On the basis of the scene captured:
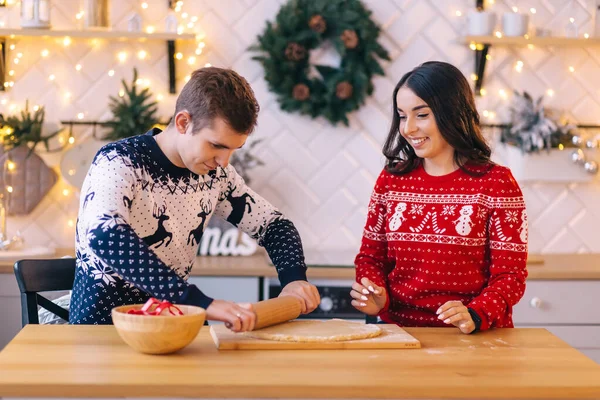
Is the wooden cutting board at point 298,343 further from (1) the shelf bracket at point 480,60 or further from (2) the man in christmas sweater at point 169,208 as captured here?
(1) the shelf bracket at point 480,60

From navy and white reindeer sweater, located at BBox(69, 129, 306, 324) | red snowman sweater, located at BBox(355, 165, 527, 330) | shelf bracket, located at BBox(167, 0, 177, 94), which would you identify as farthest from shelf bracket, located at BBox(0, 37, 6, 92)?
red snowman sweater, located at BBox(355, 165, 527, 330)

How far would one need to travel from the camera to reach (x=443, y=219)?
1897 millimetres

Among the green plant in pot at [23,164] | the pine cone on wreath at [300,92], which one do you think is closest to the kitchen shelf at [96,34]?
the green plant in pot at [23,164]

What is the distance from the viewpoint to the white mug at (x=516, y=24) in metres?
3.18

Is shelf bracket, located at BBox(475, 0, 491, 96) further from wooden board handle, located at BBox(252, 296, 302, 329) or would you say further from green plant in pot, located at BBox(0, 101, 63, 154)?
wooden board handle, located at BBox(252, 296, 302, 329)

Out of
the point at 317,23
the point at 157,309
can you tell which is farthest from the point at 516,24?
the point at 157,309

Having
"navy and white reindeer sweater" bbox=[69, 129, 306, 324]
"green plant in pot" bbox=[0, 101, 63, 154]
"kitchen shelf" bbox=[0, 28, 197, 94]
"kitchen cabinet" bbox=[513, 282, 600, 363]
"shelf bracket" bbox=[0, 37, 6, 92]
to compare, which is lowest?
"kitchen cabinet" bbox=[513, 282, 600, 363]

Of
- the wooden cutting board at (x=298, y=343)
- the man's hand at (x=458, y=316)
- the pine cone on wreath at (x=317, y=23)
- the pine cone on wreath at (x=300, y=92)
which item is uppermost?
the pine cone on wreath at (x=317, y=23)

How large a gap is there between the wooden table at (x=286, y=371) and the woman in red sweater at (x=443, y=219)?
32 cm

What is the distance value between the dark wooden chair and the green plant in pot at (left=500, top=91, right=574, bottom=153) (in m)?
1.93

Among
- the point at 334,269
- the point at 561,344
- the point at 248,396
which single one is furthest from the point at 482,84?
the point at 248,396

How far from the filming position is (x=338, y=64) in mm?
3264

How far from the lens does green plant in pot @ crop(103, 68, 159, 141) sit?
124 inches

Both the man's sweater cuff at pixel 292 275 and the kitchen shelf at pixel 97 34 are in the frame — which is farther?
the kitchen shelf at pixel 97 34
